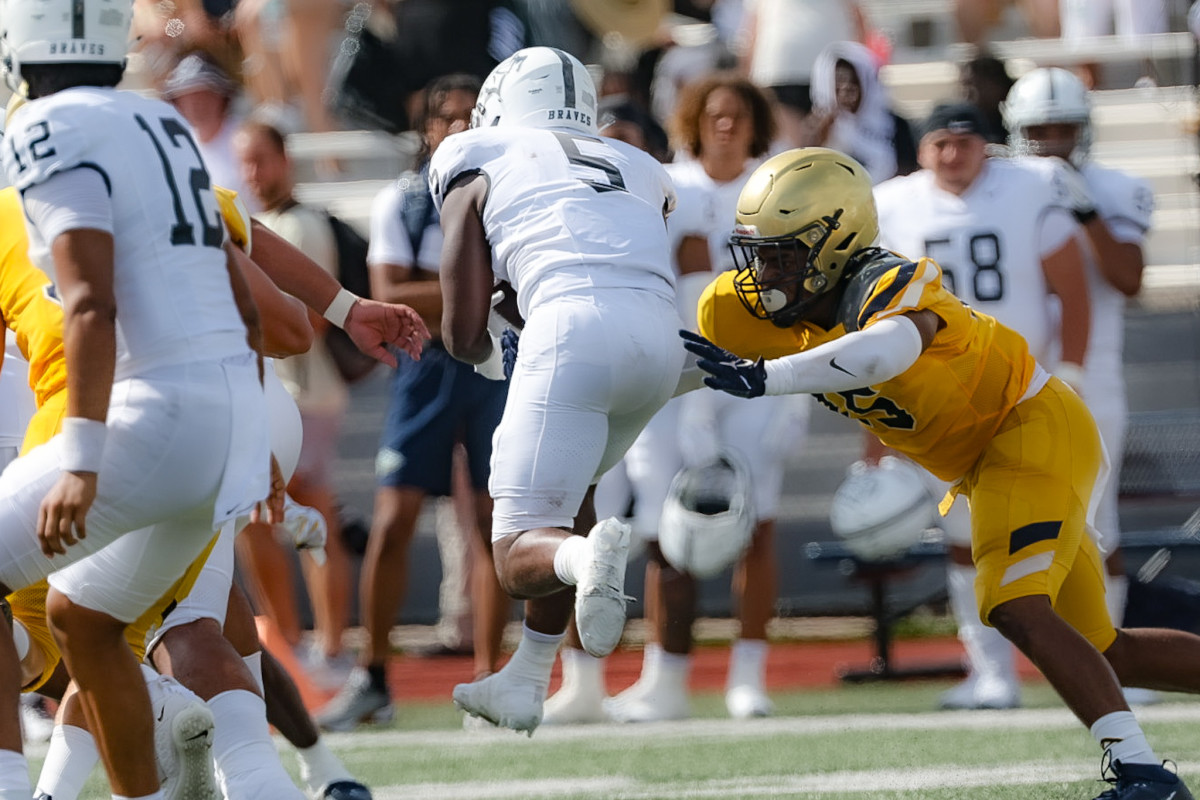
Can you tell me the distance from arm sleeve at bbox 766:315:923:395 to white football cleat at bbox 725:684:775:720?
240 cm

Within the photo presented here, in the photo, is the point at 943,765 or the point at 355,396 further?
the point at 355,396

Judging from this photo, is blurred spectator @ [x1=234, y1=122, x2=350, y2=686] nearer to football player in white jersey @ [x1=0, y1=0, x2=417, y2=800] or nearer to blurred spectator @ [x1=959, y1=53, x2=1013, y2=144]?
blurred spectator @ [x1=959, y1=53, x2=1013, y2=144]

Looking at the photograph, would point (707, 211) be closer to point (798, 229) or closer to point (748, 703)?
point (748, 703)

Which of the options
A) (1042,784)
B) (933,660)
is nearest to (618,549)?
(1042,784)

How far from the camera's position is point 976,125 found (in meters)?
6.54

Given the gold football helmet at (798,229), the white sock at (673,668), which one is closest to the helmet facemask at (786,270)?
the gold football helmet at (798,229)

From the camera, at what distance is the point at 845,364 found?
4023 mm

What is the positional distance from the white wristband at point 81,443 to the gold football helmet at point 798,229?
1692 millimetres

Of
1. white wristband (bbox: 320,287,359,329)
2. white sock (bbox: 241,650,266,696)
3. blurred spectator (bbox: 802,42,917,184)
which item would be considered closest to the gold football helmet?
white wristband (bbox: 320,287,359,329)

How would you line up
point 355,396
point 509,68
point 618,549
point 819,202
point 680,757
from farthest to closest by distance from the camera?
point 355,396
point 680,757
point 509,68
point 819,202
point 618,549

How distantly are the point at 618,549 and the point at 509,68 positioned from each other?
4.58 ft

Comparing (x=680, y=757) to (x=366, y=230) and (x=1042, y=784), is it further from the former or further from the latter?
(x=366, y=230)

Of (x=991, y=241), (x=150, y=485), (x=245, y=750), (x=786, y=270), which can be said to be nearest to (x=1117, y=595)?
(x=991, y=241)

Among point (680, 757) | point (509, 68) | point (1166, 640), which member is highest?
point (509, 68)
